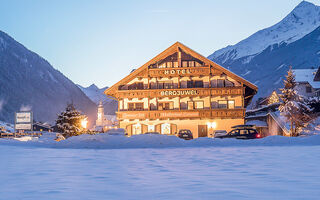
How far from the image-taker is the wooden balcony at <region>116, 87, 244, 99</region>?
33938mm

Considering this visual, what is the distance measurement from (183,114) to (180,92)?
8.48ft

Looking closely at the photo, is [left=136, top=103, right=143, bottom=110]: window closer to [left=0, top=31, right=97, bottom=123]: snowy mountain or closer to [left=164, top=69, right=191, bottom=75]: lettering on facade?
[left=164, top=69, right=191, bottom=75]: lettering on facade

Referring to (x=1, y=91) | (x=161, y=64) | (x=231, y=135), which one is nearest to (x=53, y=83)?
(x=1, y=91)

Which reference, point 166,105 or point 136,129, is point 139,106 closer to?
point 136,129

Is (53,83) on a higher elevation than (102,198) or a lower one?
higher

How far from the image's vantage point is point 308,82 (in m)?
54.8

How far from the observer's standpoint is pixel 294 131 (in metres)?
33.6

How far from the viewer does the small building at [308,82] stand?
173 ft

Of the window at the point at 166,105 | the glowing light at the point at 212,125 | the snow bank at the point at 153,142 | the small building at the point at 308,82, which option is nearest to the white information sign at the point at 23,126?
the snow bank at the point at 153,142

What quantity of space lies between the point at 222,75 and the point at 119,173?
98.9 ft

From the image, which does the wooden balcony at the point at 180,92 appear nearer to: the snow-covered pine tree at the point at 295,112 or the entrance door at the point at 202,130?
the entrance door at the point at 202,130

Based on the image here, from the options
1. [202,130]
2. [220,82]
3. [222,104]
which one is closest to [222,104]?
[222,104]

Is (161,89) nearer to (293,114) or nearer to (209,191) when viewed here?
(293,114)

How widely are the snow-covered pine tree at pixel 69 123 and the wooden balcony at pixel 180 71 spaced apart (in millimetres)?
12175
